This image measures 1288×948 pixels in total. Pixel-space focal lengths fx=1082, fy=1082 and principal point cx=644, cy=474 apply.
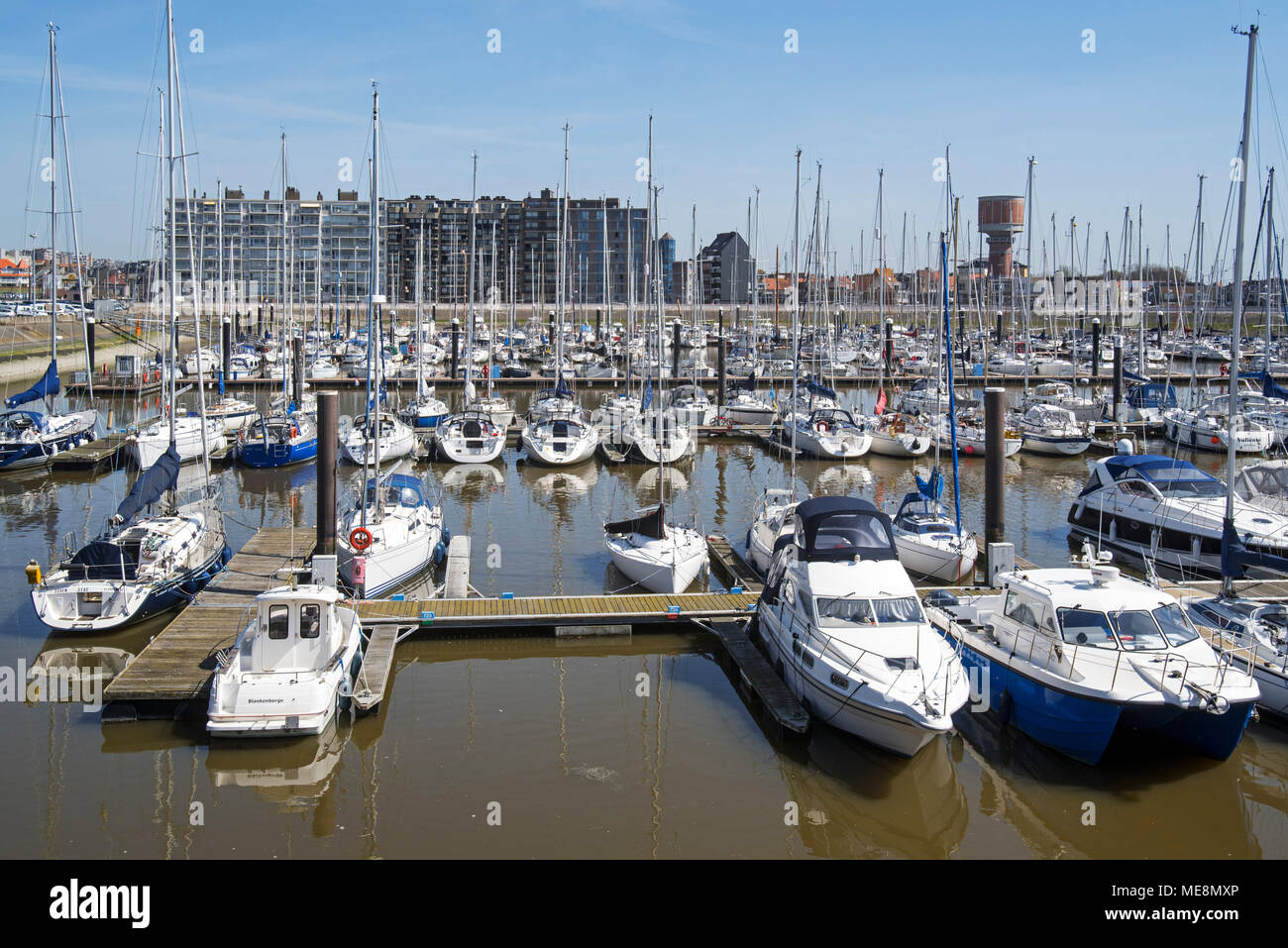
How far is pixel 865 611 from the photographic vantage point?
52.2ft

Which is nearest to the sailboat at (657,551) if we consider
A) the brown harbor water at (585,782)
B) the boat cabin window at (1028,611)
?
the brown harbor water at (585,782)

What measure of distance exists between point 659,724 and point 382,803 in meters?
4.43

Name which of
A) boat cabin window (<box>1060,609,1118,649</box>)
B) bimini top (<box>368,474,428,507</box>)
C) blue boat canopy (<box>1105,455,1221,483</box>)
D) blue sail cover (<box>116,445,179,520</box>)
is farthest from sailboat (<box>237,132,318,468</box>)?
boat cabin window (<box>1060,609,1118,649</box>)

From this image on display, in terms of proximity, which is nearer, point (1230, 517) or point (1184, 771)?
point (1184, 771)

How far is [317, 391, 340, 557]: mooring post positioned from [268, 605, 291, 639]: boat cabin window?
5.27 metres

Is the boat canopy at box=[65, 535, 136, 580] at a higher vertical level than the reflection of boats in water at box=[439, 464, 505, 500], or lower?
higher

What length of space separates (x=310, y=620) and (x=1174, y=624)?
40.7 ft

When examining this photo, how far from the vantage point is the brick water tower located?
16150 centimetres

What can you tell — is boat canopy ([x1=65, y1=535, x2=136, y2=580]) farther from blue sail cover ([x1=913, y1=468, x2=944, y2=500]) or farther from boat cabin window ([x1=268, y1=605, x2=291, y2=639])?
blue sail cover ([x1=913, y1=468, x2=944, y2=500])

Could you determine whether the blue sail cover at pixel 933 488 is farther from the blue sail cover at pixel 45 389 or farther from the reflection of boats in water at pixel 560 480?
the blue sail cover at pixel 45 389

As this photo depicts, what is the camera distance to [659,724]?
16.3 metres

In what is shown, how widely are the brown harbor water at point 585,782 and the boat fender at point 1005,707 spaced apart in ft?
0.63
